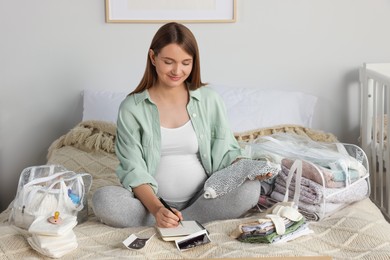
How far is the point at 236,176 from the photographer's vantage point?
208 cm

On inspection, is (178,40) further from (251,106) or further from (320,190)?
(251,106)

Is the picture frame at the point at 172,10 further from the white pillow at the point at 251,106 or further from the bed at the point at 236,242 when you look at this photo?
the bed at the point at 236,242

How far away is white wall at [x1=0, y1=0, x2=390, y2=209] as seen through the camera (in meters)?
3.02

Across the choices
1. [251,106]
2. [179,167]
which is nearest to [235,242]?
[179,167]

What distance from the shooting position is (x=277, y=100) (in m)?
2.93

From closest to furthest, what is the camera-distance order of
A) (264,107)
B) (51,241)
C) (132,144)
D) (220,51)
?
(51,241) < (132,144) < (264,107) < (220,51)

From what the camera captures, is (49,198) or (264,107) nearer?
(49,198)

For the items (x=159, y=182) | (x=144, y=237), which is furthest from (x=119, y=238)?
(x=159, y=182)

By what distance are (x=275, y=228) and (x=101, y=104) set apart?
4.18ft

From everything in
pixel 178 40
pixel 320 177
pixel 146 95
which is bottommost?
pixel 320 177

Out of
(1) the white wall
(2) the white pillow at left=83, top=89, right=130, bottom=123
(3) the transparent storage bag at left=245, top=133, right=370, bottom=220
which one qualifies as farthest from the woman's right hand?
(1) the white wall

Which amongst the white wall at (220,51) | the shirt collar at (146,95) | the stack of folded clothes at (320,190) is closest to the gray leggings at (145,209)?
the stack of folded clothes at (320,190)

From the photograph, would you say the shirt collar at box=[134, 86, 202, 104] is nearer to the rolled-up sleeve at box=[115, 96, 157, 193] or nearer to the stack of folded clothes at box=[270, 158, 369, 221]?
the rolled-up sleeve at box=[115, 96, 157, 193]

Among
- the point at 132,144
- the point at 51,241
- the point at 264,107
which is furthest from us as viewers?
the point at 264,107
